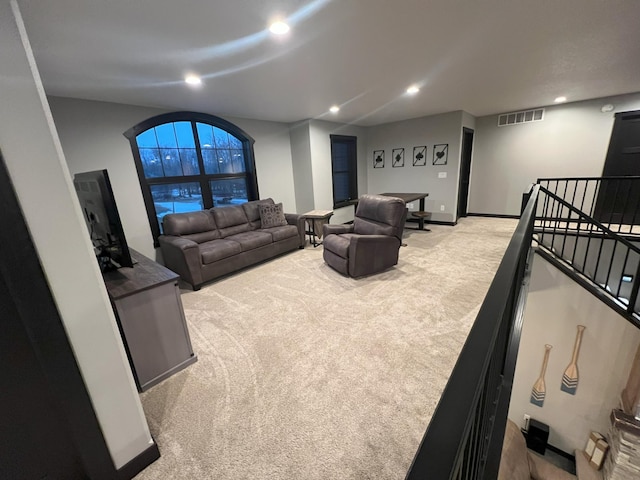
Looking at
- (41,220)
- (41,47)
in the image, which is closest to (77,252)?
(41,220)

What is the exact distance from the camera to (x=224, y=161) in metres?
4.52

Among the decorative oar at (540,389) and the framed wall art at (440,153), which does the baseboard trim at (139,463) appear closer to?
the decorative oar at (540,389)

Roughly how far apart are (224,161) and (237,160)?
10.4 inches

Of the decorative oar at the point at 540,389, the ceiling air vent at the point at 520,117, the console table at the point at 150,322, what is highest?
the ceiling air vent at the point at 520,117

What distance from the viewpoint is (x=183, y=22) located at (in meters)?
1.65

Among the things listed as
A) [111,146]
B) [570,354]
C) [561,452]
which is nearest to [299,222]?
[111,146]

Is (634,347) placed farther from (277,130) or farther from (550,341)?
(277,130)

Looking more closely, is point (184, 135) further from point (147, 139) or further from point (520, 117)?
point (520, 117)

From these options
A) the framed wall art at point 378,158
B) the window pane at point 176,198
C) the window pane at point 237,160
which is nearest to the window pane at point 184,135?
the window pane at point 176,198

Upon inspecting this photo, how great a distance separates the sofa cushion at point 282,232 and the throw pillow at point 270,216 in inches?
4.3

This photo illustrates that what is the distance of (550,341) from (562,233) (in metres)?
1.51

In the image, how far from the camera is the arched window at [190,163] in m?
3.65

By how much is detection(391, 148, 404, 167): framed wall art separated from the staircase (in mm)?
2714

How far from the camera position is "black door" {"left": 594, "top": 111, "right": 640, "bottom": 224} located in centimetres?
436
